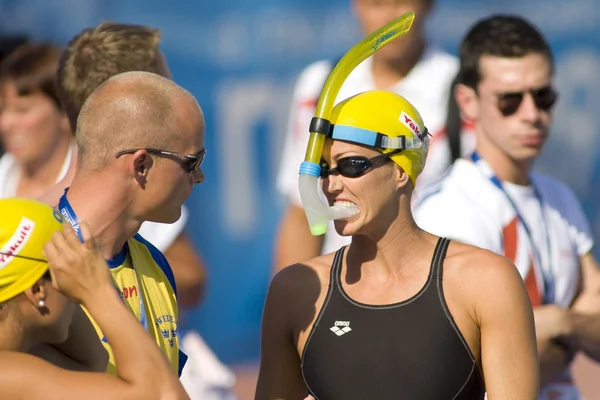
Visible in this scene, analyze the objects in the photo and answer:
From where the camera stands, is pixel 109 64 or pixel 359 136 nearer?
pixel 359 136

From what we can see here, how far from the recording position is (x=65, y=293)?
3080 mm

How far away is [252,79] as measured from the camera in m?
8.70

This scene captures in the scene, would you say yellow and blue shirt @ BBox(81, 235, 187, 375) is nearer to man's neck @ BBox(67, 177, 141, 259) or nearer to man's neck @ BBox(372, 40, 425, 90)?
man's neck @ BBox(67, 177, 141, 259)

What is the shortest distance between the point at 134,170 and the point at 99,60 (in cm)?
94

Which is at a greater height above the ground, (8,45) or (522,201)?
(8,45)

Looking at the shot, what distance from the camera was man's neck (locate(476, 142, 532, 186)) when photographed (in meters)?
5.31

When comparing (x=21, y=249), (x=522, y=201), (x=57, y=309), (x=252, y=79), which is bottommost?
(x=252, y=79)

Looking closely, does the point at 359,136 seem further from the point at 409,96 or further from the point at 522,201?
the point at 409,96

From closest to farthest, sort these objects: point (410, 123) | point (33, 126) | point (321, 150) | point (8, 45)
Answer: point (321, 150) < point (410, 123) < point (33, 126) < point (8, 45)

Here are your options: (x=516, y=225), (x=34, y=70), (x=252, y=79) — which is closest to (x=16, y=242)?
(x=516, y=225)

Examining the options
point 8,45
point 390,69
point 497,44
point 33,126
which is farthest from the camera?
point 8,45

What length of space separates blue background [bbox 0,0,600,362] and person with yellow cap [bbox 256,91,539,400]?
185 inches

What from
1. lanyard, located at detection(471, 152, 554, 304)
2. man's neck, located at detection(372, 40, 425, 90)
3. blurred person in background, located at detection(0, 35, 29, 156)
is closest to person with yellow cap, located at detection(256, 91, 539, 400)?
lanyard, located at detection(471, 152, 554, 304)

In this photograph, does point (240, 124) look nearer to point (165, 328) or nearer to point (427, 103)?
point (427, 103)
